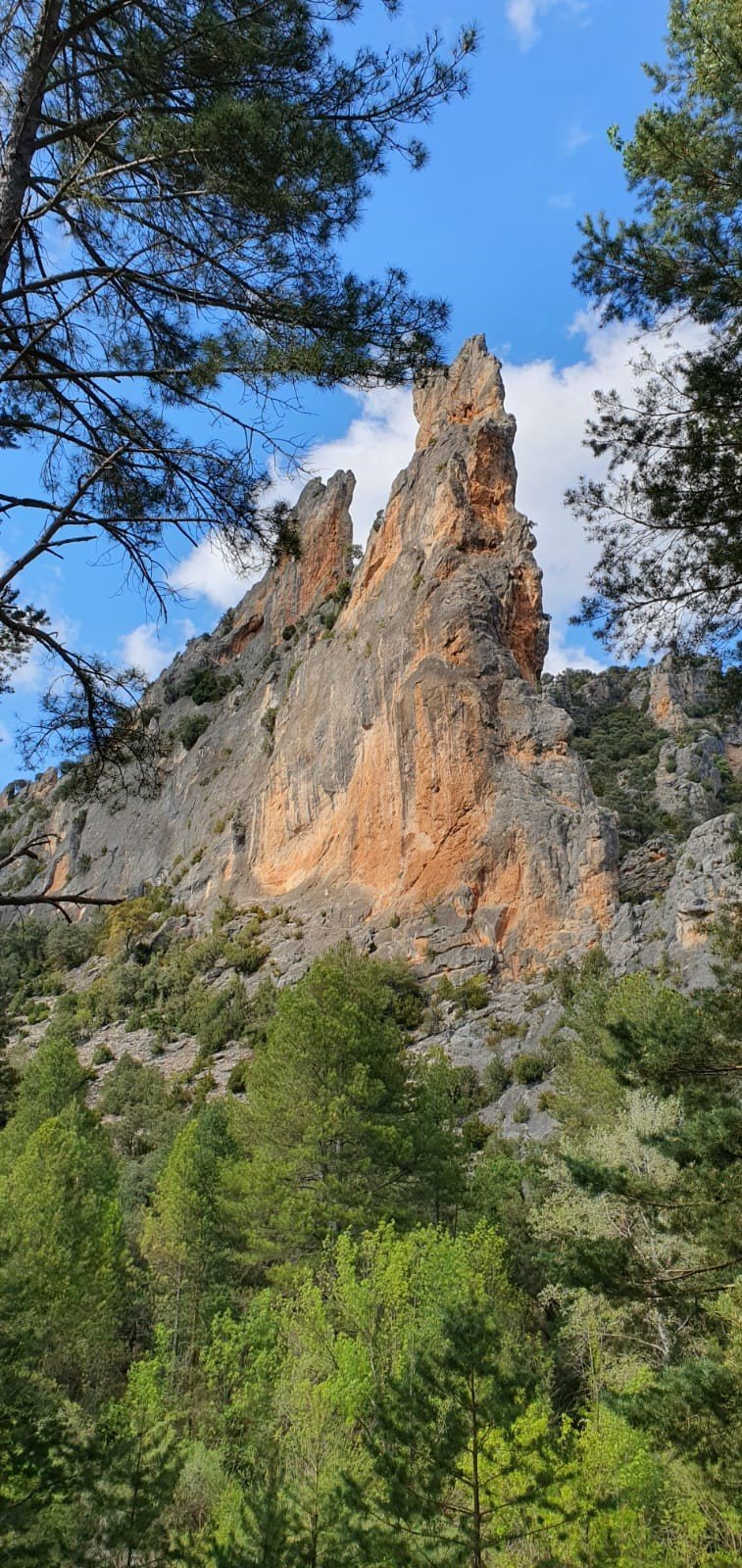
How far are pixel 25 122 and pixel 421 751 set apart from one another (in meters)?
31.7

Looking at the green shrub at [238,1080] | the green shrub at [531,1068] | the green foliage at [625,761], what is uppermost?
the green foliage at [625,761]

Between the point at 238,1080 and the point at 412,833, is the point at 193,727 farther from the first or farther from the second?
the point at 238,1080

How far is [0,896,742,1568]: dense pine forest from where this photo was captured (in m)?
5.67

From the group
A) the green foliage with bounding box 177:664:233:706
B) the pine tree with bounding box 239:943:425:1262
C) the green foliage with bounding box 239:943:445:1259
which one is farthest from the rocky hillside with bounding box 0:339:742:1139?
the green foliage with bounding box 239:943:445:1259

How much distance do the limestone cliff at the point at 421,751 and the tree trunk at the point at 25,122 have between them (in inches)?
830

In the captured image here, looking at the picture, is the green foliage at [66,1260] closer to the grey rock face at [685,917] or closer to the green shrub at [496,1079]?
the green shrub at [496,1079]

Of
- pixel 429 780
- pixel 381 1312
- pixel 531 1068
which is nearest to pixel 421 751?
pixel 429 780

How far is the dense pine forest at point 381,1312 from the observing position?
5668 mm

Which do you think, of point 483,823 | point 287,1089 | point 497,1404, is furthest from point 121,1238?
point 483,823

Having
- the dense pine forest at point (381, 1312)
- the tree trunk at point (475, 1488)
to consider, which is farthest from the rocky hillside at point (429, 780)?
the tree trunk at point (475, 1488)

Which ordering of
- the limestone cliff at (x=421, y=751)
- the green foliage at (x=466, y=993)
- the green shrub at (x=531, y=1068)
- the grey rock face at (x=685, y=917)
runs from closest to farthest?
1. the grey rock face at (x=685, y=917)
2. the green shrub at (x=531, y=1068)
3. the green foliage at (x=466, y=993)
4. the limestone cliff at (x=421, y=751)

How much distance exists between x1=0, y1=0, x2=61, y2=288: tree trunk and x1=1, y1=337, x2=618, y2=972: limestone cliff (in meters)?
21.1

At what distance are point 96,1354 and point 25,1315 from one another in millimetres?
4086

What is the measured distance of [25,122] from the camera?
15.2 feet
